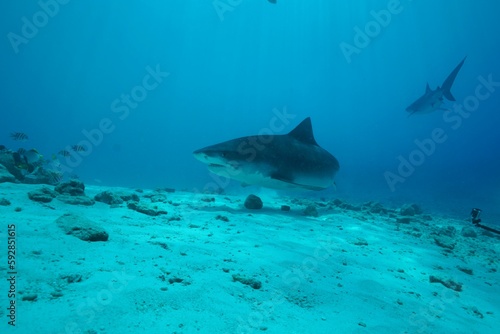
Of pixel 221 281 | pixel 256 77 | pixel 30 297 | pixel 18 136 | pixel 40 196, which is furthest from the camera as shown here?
pixel 256 77

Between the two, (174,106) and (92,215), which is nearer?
(92,215)

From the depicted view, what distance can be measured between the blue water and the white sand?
182 feet

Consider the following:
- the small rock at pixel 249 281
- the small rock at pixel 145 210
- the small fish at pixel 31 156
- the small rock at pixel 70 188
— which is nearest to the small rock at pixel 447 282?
the small rock at pixel 249 281

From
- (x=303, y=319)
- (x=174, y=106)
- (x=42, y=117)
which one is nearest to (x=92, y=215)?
(x=303, y=319)

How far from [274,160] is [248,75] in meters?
167

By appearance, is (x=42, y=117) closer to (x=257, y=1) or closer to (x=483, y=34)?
(x=257, y=1)

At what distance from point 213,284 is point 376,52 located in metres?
138

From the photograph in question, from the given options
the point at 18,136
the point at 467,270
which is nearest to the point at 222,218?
the point at 467,270

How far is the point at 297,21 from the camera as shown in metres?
107

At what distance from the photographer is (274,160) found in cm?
774

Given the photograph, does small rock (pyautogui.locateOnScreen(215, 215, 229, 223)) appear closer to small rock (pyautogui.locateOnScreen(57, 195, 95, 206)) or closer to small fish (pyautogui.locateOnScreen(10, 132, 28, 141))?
small rock (pyautogui.locateOnScreen(57, 195, 95, 206))

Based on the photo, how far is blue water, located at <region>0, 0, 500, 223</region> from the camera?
82.1 meters

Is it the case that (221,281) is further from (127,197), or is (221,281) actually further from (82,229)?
(127,197)

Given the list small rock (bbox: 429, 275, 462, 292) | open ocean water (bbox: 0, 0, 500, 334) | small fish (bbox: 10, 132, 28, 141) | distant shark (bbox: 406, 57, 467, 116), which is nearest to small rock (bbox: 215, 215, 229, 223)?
small rock (bbox: 429, 275, 462, 292)
